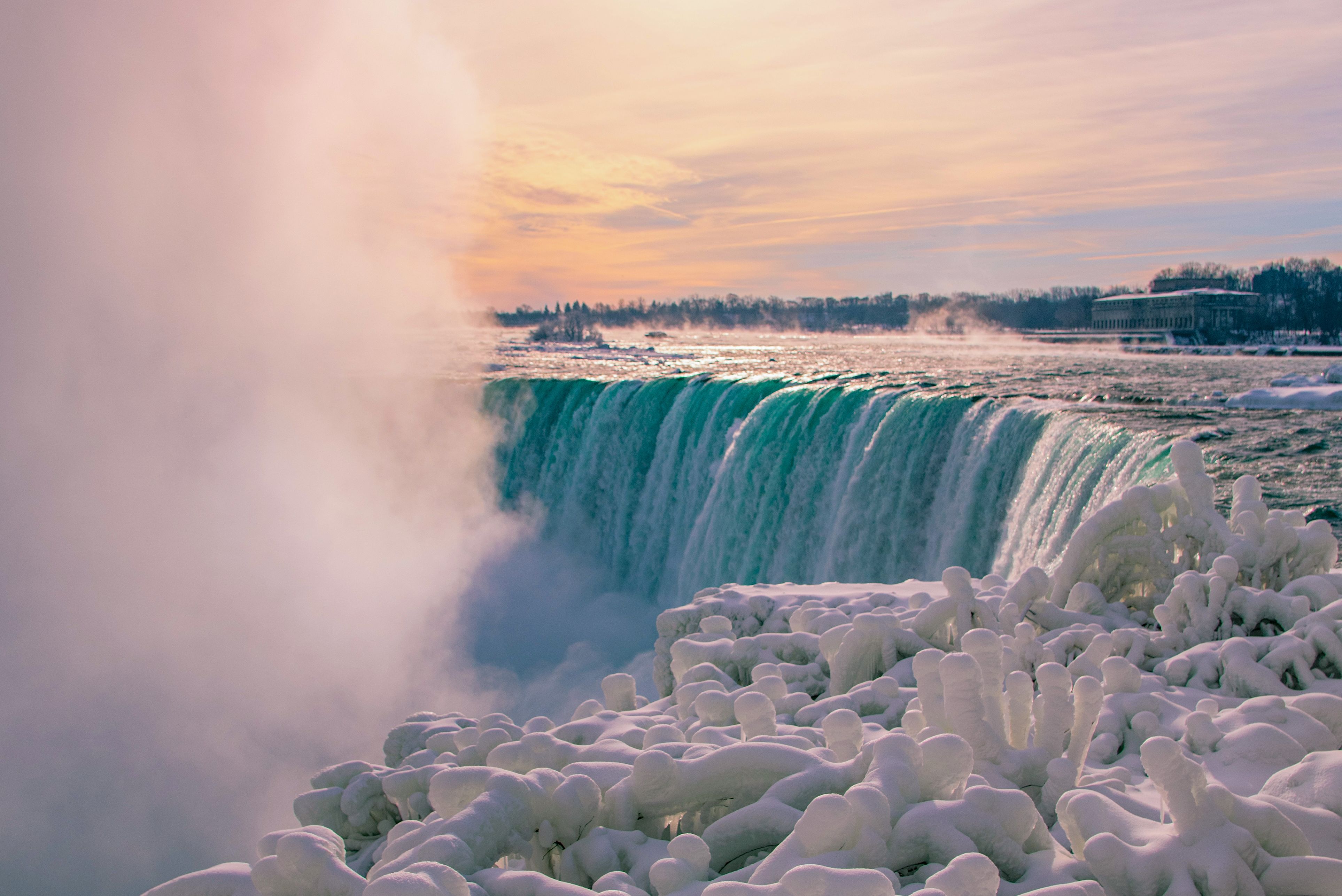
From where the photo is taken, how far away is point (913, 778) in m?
2.54

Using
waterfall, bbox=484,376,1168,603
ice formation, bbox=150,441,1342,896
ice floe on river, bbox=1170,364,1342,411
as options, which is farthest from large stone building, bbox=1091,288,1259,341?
ice formation, bbox=150,441,1342,896

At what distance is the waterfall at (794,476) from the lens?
1091cm

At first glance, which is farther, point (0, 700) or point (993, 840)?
point (0, 700)

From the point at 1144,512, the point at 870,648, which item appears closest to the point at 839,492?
the point at 1144,512

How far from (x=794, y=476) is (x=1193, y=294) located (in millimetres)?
58158

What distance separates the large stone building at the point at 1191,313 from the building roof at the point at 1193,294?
5cm

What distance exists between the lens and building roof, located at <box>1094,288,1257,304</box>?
61875 mm

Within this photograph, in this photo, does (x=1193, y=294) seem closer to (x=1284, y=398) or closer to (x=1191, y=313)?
(x=1191, y=313)

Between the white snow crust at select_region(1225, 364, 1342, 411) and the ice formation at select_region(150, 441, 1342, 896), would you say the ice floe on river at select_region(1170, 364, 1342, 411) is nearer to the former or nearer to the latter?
the white snow crust at select_region(1225, 364, 1342, 411)

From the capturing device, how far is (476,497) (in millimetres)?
24391

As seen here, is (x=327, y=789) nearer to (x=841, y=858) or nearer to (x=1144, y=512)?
(x=841, y=858)

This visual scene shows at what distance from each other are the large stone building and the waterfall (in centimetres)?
4603

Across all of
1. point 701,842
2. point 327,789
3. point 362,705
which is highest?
point 701,842

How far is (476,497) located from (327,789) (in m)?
21.3
